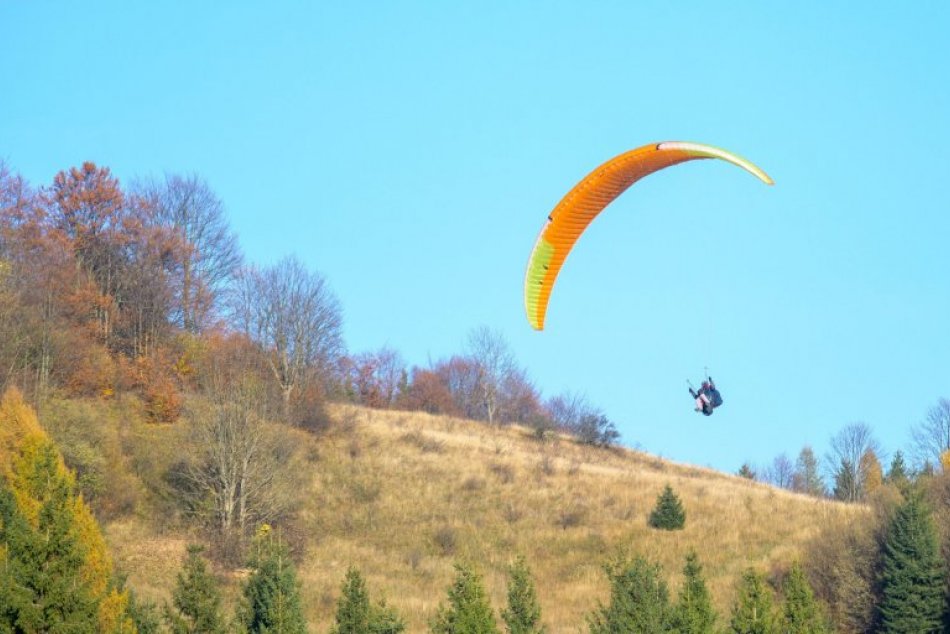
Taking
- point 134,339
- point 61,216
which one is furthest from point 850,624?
point 61,216

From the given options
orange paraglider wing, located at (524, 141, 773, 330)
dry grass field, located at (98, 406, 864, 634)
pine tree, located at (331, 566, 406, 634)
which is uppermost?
orange paraglider wing, located at (524, 141, 773, 330)

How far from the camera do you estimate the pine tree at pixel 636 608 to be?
1144 inches

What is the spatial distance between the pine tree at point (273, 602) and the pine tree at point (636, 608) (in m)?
6.70

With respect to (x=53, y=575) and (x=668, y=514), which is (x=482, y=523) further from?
(x=53, y=575)

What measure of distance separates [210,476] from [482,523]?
10.7 m

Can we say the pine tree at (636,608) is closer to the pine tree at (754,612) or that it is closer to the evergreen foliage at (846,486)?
the pine tree at (754,612)

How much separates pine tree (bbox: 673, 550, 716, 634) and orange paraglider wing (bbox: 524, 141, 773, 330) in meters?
7.54

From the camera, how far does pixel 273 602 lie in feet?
89.4

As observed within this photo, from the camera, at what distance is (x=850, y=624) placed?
39469 millimetres

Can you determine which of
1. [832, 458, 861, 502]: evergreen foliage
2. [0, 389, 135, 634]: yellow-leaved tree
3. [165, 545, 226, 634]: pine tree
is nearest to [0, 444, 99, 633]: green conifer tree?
[0, 389, 135, 634]: yellow-leaved tree

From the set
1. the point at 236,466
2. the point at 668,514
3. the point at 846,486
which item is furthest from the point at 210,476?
the point at 846,486

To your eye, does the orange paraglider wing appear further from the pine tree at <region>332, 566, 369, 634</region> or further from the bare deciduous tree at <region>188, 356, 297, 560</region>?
the bare deciduous tree at <region>188, 356, 297, 560</region>

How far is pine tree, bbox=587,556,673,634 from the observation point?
29047mm

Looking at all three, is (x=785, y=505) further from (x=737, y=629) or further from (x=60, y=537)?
(x=60, y=537)
